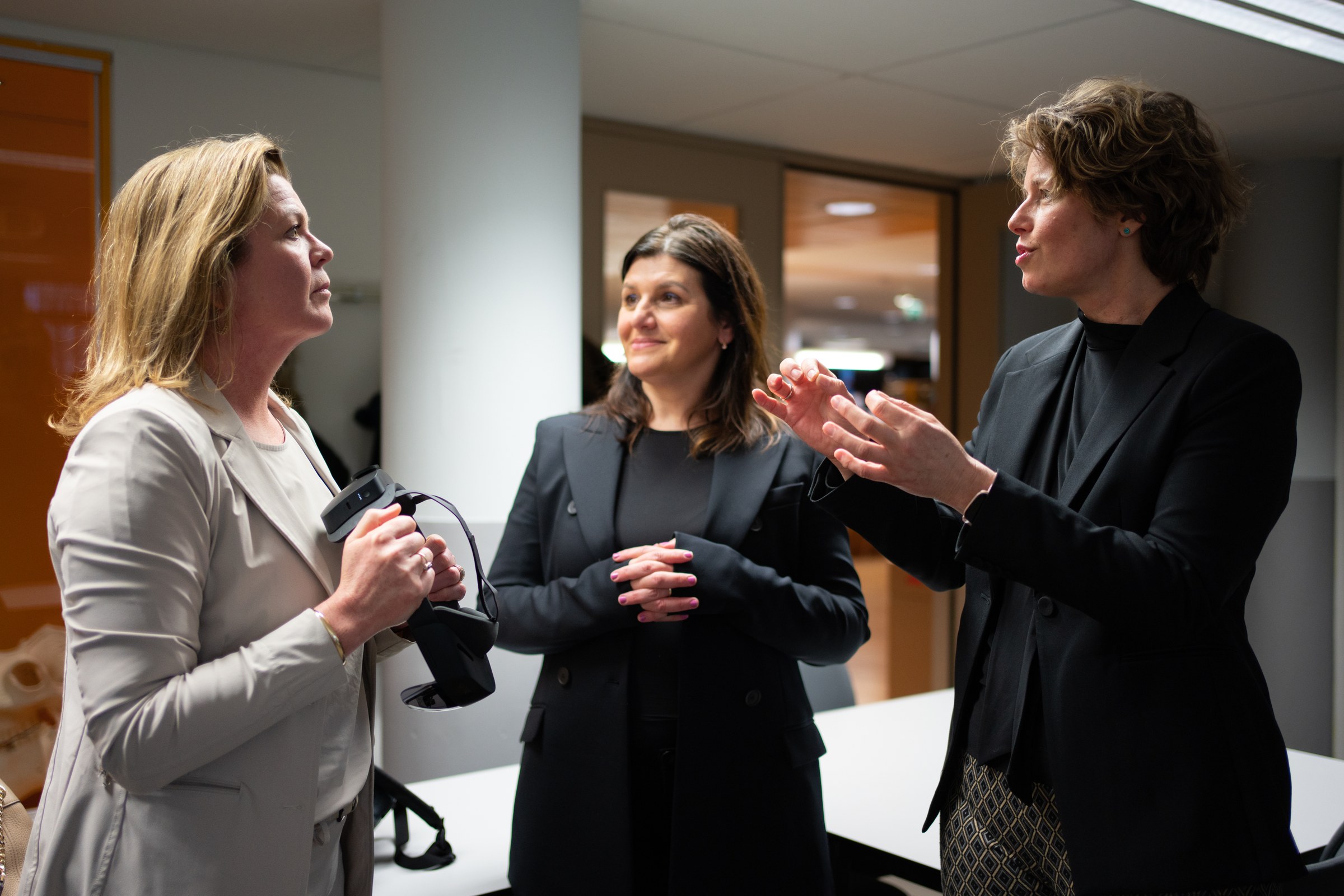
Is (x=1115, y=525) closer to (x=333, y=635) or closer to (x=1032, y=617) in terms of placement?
(x=1032, y=617)

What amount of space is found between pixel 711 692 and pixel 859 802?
0.67 m

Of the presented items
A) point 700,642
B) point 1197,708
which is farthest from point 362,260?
point 1197,708

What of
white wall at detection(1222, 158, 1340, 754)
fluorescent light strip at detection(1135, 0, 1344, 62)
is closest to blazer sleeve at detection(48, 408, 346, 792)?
fluorescent light strip at detection(1135, 0, 1344, 62)

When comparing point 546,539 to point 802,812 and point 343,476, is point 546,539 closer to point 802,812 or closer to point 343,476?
point 802,812

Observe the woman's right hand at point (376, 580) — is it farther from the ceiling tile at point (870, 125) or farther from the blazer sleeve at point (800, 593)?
the ceiling tile at point (870, 125)

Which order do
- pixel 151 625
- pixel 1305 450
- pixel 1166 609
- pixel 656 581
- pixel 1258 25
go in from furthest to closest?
pixel 1305 450
pixel 1258 25
pixel 656 581
pixel 1166 609
pixel 151 625

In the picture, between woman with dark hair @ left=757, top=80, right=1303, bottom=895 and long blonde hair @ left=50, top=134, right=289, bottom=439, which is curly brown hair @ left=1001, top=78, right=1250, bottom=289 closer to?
woman with dark hair @ left=757, top=80, right=1303, bottom=895

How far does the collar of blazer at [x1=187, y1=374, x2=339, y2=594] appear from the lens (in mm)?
1295

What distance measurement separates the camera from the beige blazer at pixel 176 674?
1124 mm

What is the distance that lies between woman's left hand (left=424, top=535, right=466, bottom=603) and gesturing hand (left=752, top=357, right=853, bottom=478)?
0.50m

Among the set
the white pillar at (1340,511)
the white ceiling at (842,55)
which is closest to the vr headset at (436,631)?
the white ceiling at (842,55)

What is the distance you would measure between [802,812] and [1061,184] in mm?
1154

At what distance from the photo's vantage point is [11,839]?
1480mm

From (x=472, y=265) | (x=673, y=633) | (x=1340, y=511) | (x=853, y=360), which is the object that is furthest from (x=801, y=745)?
(x=853, y=360)
